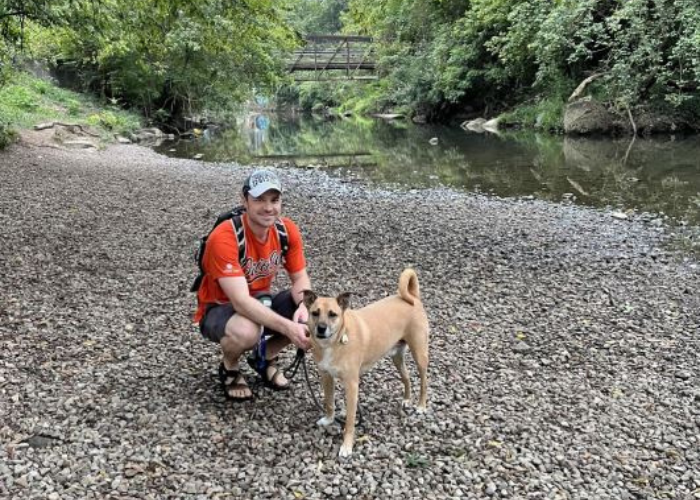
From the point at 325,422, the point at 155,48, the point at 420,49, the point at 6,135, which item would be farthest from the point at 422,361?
the point at 420,49

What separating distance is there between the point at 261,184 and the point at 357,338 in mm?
1170

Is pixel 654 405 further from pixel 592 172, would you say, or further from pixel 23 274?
pixel 592 172

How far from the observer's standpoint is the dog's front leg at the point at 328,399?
4.13 metres

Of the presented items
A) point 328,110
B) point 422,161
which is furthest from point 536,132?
point 328,110

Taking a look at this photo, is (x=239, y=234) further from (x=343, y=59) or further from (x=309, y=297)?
(x=343, y=59)

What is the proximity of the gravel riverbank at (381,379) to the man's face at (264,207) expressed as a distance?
1.34 metres

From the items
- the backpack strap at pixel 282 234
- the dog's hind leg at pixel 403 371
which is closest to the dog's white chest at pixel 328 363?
the dog's hind leg at pixel 403 371

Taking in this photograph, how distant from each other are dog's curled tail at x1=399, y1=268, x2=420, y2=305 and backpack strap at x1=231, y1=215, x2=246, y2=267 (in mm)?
1108

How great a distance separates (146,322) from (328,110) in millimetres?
61583

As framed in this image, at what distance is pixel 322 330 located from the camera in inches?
146

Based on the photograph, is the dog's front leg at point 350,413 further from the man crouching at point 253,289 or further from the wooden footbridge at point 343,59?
the wooden footbridge at point 343,59

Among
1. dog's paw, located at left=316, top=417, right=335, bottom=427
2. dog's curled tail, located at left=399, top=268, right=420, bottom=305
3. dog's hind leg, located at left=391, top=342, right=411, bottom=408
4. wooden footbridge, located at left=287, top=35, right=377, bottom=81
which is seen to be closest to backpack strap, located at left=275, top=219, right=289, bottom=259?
dog's curled tail, located at left=399, top=268, right=420, bottom=305

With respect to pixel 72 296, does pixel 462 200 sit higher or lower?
lower

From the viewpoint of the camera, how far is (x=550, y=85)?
2986cm
